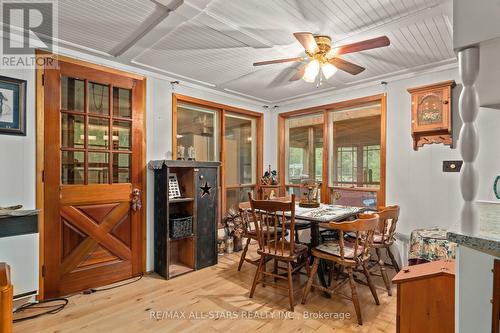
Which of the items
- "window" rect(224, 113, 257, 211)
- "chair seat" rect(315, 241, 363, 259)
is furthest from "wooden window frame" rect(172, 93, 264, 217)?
"chair seat" rect(315, 241, 363, 259)

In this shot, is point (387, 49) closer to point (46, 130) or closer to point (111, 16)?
point (111, 16)

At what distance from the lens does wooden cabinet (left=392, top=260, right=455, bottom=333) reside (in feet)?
5.03

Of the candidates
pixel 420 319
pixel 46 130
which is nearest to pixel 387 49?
pixel 420 319

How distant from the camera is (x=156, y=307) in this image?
2449mm

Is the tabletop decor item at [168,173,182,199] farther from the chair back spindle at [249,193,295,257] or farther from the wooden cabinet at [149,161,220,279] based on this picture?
the chair back spindle at [249,193,295,257]

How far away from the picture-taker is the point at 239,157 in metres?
4.65

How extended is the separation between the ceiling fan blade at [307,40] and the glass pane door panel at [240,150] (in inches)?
92.3

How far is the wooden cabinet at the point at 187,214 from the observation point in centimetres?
311

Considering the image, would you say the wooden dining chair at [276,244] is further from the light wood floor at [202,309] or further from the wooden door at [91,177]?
the wooden door at [91,177]

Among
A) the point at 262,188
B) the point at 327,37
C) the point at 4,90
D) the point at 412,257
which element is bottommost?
the point at 412,257

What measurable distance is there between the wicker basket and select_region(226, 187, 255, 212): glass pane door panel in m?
1.14

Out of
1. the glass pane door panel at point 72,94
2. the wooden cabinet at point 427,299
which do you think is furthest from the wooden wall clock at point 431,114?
the glass pane door panel at point 72,94

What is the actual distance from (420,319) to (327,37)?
7.34 feet

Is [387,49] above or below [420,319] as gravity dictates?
above
